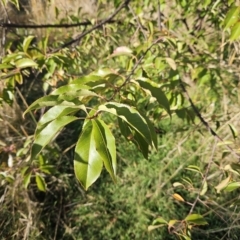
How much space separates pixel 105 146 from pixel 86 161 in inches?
1.5

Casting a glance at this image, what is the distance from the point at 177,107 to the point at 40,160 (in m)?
0.61

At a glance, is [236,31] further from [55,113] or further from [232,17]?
[55,113]

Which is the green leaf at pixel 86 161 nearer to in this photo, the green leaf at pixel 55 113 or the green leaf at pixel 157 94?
the green leaf at pixel 55 113

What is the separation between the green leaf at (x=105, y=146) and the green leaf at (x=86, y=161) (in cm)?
1

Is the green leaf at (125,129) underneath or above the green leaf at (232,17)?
underneath

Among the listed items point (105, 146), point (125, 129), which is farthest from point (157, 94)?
point (105, 146)

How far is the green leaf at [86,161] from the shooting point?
1.71 feet

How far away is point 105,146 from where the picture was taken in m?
0.52

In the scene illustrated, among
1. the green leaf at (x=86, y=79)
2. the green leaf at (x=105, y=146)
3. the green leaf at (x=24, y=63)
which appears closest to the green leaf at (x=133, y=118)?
the green leaf at (x=105, y=146)

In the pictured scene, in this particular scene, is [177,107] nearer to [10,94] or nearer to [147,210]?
[10,94]

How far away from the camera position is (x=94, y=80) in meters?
0.70

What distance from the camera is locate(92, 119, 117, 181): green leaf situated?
51 cm

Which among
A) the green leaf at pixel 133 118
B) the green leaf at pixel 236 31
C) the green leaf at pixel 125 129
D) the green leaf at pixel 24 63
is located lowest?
the green leaf at pixel 24 63

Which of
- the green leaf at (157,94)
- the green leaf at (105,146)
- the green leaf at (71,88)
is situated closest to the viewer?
the green leaf at (105,146)
